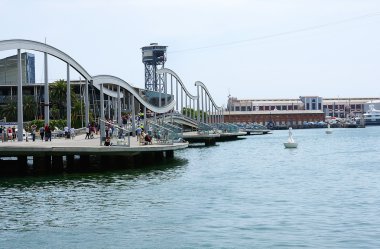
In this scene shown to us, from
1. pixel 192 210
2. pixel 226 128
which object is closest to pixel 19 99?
pixel 192 210

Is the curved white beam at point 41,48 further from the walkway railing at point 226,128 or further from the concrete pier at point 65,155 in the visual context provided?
the walkway railing at point 226,128

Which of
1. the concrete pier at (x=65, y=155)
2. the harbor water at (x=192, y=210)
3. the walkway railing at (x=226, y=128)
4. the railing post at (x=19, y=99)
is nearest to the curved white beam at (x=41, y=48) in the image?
the railing post at (x=19, y=99)

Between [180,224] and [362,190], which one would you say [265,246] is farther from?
[362,190]

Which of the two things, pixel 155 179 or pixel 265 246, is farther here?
pixel 155 179

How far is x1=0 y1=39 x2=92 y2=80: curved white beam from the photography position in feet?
157

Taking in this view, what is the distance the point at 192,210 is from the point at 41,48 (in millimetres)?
27555

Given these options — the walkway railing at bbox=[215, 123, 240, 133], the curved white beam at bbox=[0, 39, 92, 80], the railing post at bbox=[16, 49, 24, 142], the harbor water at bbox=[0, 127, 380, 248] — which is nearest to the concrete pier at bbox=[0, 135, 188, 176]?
the railing post at bbox=[16, 49, 24, 142]

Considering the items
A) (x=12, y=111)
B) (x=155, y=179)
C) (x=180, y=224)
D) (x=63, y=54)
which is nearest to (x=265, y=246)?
(x=180, y=224)

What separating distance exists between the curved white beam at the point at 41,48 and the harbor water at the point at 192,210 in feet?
31.3

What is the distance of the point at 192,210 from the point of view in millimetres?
29562

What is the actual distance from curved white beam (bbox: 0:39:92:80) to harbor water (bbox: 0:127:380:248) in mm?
9546

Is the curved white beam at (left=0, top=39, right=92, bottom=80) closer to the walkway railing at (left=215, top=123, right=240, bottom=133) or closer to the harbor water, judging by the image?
the harbor water

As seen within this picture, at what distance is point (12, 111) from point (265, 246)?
8744 cm

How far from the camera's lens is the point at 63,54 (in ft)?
188
